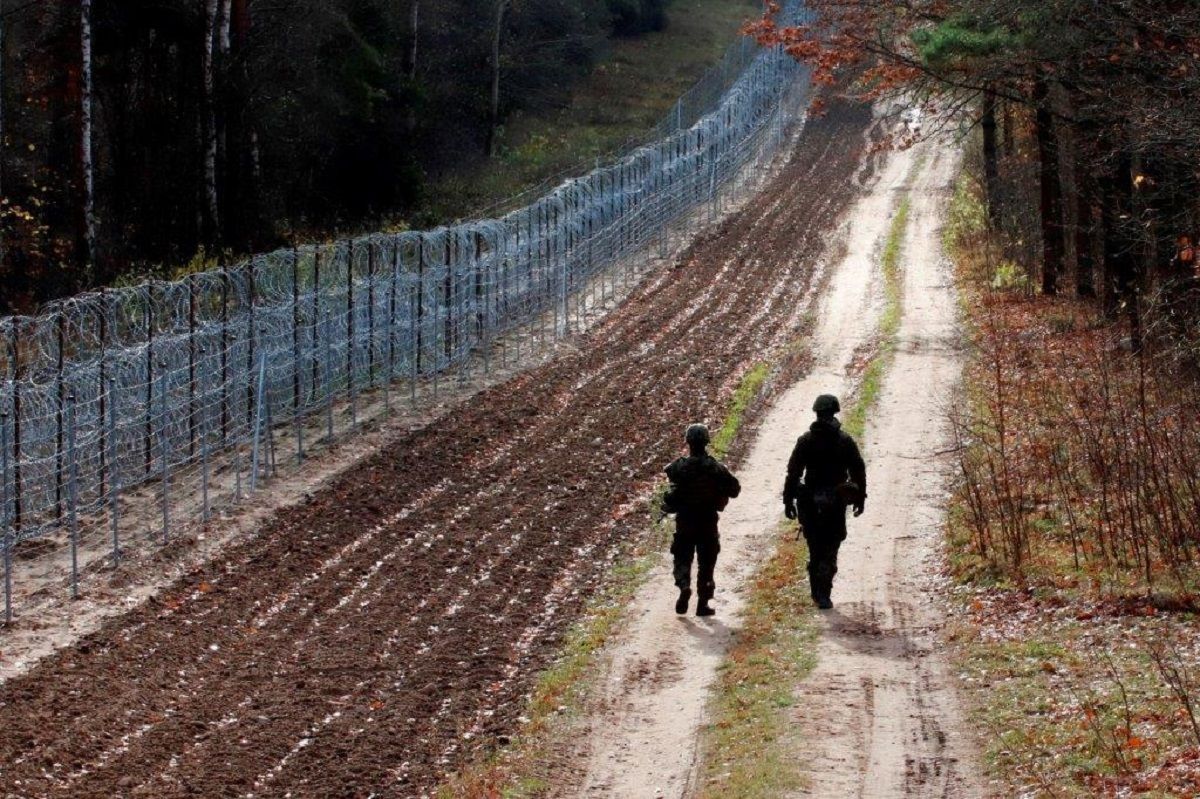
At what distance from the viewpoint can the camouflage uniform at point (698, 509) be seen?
14.0 meters

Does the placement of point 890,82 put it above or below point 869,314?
above

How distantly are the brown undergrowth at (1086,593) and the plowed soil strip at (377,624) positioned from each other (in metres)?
Answer: 3.80

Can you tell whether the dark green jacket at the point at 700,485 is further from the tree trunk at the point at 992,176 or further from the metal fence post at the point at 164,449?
the tree trunk at the point at 992,176

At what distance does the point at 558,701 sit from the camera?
492 inches

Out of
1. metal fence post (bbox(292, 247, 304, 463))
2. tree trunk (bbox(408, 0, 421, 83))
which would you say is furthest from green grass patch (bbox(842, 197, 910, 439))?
tree trunk (bbox(408, 0, 421, 83))

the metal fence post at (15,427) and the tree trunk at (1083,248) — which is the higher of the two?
the tree trunk at (1083,248)

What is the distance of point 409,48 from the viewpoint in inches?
2089

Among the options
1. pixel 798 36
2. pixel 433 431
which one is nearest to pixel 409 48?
pixel 798 36

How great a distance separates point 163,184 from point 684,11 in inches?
2027

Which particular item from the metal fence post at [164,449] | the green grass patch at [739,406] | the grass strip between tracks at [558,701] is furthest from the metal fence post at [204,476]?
the green grass patch at [739,406]

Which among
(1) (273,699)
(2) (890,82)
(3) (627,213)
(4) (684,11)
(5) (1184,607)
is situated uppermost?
(4) (684,11)

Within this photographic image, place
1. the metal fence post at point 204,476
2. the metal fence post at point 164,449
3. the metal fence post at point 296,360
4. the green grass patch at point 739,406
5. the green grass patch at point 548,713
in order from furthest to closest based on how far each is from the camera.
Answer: the green grass patch at point 739,406
the metal fence post at point 296,360
the metal fence post at point 204,476
the metal fence post at point 164,449
the green grass patch at point 548,713

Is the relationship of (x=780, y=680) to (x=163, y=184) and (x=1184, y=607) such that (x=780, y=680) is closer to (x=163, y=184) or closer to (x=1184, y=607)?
(x=1184, y=607)

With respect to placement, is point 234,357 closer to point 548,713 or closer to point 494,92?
point 548,713
